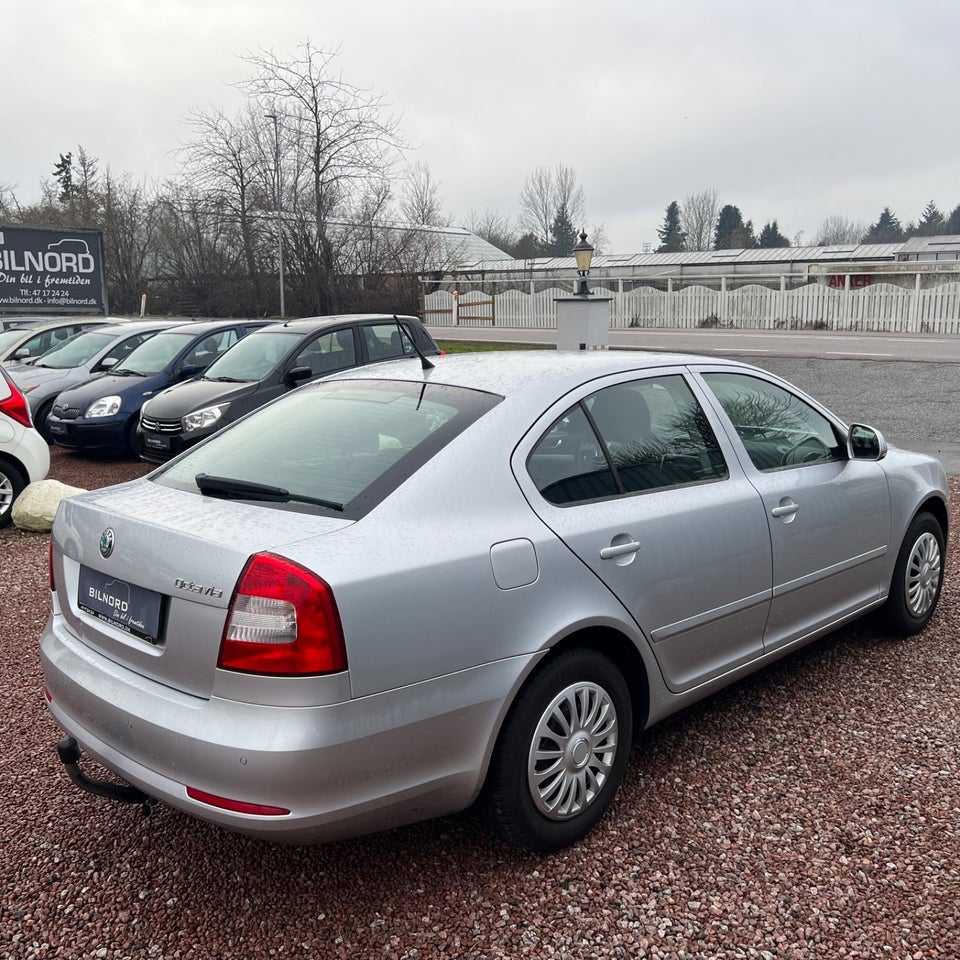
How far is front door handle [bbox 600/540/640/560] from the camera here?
9.86 ft

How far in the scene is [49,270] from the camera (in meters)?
22.8

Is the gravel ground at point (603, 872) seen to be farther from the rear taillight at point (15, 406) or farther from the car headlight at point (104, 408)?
the car headlight at point (104, 408)

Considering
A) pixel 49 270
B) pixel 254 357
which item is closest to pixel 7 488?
pixel 254 357

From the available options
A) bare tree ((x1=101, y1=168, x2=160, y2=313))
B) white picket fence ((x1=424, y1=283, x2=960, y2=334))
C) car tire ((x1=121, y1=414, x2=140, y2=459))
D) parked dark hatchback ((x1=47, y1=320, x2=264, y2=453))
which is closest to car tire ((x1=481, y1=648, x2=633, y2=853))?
parked dark hatchback ((x1=47, y1=320, x2=264, y2=453))

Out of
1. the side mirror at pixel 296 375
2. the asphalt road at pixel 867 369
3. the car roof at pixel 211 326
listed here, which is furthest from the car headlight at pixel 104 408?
the asphalt road at pixel 867 369

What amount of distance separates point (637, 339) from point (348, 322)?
16829 millimetres

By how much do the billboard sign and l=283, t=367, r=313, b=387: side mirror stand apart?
1560 centimetres

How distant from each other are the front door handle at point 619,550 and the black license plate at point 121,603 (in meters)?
1.37

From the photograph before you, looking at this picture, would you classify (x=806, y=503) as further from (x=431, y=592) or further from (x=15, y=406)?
(x=15, y=406)

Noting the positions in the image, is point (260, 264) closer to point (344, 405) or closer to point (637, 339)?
point (637, 339)

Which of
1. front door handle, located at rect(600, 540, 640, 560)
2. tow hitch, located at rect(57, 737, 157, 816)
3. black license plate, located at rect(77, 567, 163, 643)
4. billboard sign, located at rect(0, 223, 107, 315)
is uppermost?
billboard sign, located at rect(0, 223, 107, 315)

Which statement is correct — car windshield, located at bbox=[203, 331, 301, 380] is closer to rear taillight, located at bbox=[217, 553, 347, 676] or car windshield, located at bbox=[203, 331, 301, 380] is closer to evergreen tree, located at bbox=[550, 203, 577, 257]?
rear taillight, located at bbox=[217, 553, 347, 676]

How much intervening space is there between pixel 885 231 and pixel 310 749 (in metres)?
126

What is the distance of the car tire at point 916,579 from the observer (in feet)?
15.2
